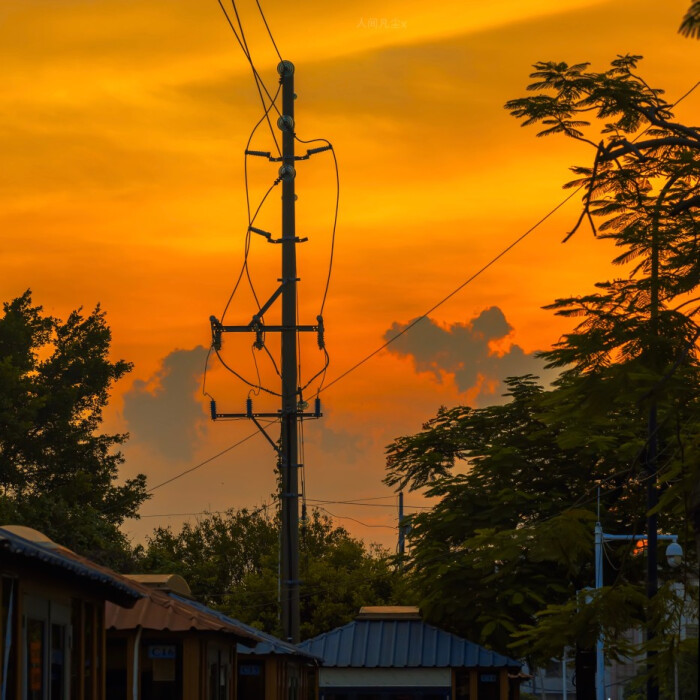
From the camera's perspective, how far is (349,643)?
40.6 metres

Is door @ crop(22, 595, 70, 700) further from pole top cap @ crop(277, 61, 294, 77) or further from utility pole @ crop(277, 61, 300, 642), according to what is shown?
pole top cap @ crop(277, 61, 294, 77)

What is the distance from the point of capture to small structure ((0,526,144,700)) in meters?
12.5

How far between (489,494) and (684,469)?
86.4 ft

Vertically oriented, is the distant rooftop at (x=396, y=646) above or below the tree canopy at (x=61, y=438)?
below

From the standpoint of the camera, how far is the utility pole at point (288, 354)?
104ft

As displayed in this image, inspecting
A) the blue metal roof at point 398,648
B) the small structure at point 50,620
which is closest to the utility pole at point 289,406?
the blue metal roof at point 398,648

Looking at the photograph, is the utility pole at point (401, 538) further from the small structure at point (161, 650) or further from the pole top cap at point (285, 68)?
the small structure at point (161, 650)

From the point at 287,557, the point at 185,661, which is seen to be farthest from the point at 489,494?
the point at 185,661

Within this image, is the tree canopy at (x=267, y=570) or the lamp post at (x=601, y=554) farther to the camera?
the tree canopy at (x=267, y=570)

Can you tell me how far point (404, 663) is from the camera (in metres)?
39.1

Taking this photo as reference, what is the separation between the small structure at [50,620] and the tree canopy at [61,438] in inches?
1520

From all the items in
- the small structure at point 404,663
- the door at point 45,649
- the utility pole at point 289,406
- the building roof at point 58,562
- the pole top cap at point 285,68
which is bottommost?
the small structure at point 404,663

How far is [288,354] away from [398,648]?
11.0m

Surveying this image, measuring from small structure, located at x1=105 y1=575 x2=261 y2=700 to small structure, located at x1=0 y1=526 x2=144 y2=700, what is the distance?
3.17 metres
